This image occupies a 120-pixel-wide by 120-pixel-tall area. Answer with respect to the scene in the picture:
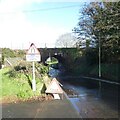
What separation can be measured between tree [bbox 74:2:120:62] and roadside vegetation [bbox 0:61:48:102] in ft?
48.1

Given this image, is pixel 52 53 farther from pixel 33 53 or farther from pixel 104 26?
pixel 33 53

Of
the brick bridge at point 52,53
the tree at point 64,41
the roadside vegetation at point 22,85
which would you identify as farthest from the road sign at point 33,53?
the tree at point 64,41

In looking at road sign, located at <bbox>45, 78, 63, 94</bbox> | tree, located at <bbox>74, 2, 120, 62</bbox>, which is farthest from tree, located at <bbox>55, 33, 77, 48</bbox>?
road sign, located at <bbox>45, 78, 63, 94</bbox>

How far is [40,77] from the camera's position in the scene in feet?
77.9

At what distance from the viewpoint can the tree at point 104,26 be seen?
38281 millimetres

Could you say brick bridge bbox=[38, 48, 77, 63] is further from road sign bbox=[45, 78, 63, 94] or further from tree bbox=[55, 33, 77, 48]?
road sign bbox=[45, 78, 63, 94]

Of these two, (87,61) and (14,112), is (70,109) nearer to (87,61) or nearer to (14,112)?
(14,112)

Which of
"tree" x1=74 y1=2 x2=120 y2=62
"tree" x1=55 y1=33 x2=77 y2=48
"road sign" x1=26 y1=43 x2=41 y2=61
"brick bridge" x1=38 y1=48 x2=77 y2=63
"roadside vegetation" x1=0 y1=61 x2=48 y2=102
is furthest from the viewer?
"tree" x1=55 y1=33 x2=77 y2=48

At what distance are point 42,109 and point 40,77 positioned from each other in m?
9.36

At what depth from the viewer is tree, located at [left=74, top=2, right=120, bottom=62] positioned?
126 feet

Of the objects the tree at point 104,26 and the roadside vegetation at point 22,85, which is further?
the tree at point 104,26

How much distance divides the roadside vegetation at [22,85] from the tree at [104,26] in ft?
48.1

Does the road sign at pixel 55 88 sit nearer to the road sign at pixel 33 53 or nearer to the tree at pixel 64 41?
the road sign at pixel 33 53

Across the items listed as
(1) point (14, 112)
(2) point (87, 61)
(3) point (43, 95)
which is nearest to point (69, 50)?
(2) point (87, 61)
